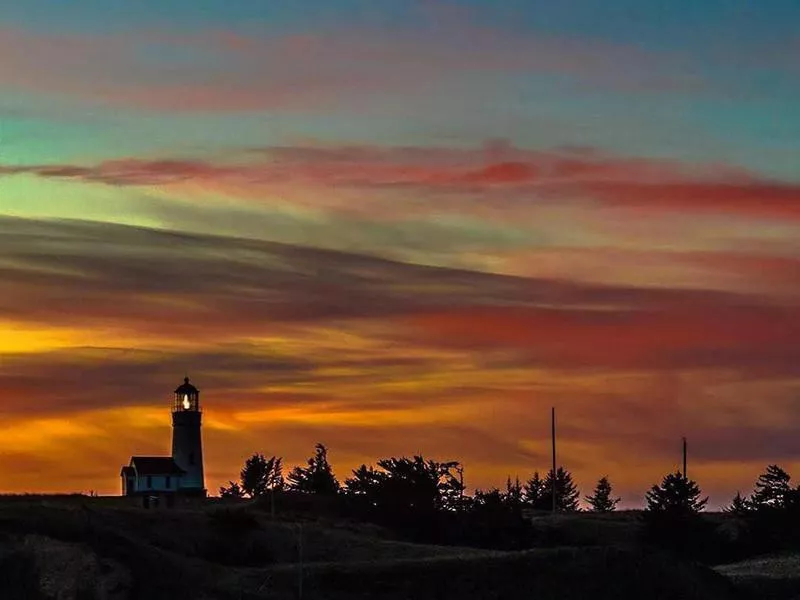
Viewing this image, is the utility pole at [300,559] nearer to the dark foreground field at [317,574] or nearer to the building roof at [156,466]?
the dark foreground field at [317,574]

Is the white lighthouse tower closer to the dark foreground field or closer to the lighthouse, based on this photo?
the lighthouse

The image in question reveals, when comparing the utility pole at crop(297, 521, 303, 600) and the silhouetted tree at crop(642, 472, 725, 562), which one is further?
the silhouetted tree at crop(642, 472, 725, 562)

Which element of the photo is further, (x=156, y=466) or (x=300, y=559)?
(x=156, y=466)

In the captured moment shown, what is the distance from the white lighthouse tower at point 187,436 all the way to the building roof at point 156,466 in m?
0.43

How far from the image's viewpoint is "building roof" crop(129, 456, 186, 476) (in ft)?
443

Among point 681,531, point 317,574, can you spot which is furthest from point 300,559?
point 681,531

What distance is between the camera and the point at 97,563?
8250 cm

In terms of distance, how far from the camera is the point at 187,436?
134750mm

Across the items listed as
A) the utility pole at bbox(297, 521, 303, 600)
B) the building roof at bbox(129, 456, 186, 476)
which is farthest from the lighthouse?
the utility pole at bbox(297, 521, 303, 600)

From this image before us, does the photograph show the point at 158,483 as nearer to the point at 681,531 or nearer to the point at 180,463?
the point at 180,463

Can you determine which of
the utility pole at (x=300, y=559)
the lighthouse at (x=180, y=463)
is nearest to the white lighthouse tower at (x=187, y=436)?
the lighthouse at (x=180, y=463)

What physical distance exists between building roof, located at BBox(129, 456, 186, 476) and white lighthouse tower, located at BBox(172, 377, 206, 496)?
16.8 inches

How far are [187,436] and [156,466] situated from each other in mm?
3759

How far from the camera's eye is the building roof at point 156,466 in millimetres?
134875
